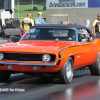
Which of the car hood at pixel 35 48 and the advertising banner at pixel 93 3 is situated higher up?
the advertising banner at pixel 93 3

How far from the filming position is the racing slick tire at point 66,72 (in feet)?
24.9

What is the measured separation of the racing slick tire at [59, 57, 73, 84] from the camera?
7.58m

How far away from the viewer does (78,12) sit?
34625 millimetres

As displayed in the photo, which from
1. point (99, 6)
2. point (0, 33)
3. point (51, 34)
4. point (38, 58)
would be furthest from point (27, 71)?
point (99, 6)

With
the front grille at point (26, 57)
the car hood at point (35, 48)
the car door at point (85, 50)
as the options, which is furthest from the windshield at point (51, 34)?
the front grille at point (26, 57)

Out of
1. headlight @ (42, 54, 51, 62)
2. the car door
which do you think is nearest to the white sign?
the car door

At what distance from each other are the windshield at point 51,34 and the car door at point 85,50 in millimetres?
257

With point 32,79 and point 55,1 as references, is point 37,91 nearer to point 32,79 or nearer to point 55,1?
point 32,79

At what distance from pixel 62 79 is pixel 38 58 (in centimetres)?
71

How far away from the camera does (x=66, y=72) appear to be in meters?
7.70

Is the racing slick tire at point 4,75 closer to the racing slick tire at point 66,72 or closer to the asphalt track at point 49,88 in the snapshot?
the asphalt track at point 49,88

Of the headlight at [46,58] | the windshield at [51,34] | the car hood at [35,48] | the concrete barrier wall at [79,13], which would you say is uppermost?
the concrete barrier wall at [79,13]

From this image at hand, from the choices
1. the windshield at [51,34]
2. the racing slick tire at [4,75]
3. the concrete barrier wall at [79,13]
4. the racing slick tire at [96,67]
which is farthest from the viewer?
the concrete barrier wall at [79,13]

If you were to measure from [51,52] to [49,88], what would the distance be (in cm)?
76
